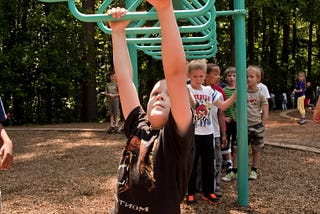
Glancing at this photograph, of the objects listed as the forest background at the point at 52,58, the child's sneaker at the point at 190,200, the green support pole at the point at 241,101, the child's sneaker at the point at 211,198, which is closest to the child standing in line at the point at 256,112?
the green support pole at the point at 241,101

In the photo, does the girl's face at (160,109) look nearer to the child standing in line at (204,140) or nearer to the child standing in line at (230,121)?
the child standing in line at (204,140)

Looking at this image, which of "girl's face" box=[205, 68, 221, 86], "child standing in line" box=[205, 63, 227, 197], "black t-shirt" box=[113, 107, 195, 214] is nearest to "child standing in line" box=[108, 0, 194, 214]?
"black t-shirt" box=[113, 107, 195, 214]

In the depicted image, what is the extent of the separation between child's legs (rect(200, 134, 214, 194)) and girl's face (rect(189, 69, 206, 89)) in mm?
502

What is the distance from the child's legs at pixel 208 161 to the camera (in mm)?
4195

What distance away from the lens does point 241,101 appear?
396cm

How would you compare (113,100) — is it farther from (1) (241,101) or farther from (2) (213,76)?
(1) (241,101)

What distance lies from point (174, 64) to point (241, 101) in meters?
2.64

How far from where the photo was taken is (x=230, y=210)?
13.2 ft

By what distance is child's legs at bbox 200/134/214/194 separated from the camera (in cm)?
420

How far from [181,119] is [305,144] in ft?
21.3

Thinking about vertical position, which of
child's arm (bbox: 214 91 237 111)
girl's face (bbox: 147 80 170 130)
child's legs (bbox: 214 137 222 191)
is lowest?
child's legs (bbox: 214 137 222 191)

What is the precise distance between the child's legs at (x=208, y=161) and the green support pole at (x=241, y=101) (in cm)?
27

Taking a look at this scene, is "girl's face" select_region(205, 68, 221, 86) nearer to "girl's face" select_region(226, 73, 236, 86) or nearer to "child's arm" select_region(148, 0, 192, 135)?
"girl's face" select_region(226, 73, 236, 86)

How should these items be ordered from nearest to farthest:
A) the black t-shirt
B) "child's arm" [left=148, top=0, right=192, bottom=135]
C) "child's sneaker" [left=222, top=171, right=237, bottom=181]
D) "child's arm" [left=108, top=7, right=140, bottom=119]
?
1. "child's arm" [left=148, top=0, right=192, bottom=135]
2. the black t-shirt
3. "child's arm" [left=108, top=7, right=140, bottom=119]
4. "child's sneaker" [left=222, top=171, right=237, bottom=181]
